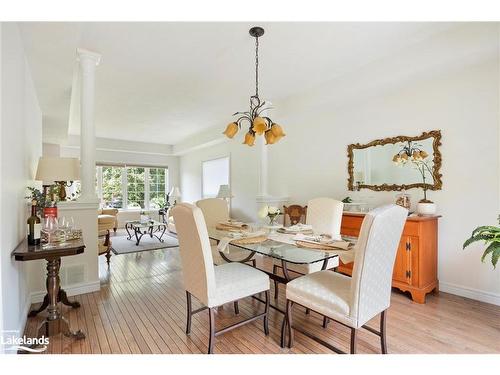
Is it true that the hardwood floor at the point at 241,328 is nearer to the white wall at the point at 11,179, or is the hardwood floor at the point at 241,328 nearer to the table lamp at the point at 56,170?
the white wall at the point at 11,179

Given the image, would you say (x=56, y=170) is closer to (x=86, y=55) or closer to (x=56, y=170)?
(x=56, y=170)

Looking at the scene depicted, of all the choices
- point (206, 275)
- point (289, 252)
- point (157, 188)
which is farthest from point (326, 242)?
point (157, 188)

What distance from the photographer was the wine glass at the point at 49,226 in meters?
2.08

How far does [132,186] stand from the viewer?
26.8 ft

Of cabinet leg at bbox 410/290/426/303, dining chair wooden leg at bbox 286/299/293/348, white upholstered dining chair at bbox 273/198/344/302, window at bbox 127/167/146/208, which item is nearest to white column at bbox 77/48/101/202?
white upholstered dining chair at bbox 273/198/344/302

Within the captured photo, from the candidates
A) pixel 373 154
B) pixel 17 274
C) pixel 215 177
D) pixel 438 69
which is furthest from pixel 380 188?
pixel 215 177

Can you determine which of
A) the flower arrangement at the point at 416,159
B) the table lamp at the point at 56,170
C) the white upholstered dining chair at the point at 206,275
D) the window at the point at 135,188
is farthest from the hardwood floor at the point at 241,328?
the window at the point at 135,188

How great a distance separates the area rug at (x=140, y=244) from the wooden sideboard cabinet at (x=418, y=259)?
411 centimetres

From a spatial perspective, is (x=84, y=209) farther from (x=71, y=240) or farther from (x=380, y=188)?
(x=380, y=188)

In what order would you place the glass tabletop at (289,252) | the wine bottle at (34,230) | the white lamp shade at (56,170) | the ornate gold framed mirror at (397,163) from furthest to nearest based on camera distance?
the ornate gold framed mirror at (397,163), the white lamp shade at (56,170), the wine bottle at (34,230), the glass tabletop at (289,252)

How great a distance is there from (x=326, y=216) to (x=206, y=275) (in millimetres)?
1561

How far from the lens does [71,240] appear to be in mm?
2170

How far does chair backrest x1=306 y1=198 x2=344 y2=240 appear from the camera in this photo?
8.84 feet
